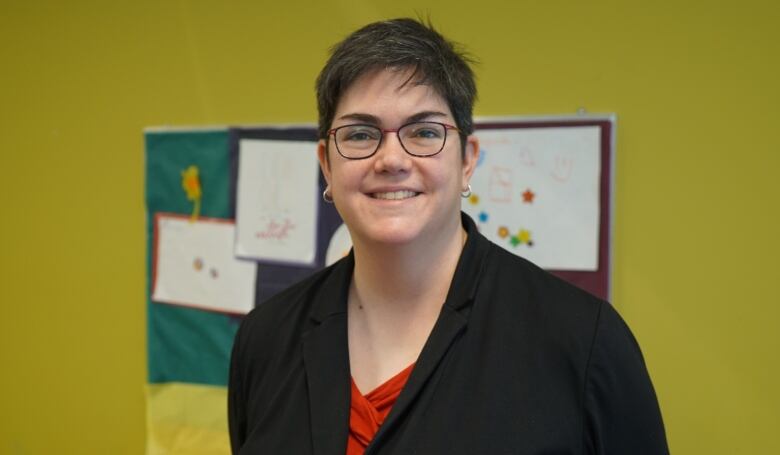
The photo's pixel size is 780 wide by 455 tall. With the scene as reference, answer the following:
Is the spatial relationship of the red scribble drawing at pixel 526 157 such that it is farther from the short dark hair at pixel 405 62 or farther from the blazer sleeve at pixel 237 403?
the blazer sleeve at pixel 237 403

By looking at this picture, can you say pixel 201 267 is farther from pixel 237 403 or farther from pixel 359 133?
pixel 359 133

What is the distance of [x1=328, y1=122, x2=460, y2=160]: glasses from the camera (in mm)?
994

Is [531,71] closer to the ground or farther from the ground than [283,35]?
closer to the ground

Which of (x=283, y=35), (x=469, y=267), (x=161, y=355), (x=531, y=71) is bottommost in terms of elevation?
(x=161, y=355)

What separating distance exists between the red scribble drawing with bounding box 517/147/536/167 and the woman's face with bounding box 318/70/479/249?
78 cm

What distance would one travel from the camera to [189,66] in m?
2.14

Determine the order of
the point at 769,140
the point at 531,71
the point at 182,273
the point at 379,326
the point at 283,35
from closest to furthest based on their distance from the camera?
the point at 379,326 < the point at 769,140 < the point at 531,71 < the point at 283,35 < the point at 182,273

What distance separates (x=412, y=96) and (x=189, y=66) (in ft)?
4.53

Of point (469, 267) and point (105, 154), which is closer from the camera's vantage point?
point (469, 267)

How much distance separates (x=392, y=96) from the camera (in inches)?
39.0

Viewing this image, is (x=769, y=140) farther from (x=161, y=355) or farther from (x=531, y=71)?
(x=161, y=355)

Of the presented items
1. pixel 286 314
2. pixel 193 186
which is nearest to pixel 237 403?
Answer: pixel 286 314

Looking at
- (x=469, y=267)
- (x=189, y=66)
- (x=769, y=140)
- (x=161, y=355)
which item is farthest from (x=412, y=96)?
(x=161, y=355)

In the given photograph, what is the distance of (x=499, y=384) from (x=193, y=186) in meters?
1.49
